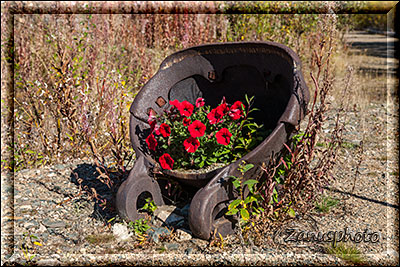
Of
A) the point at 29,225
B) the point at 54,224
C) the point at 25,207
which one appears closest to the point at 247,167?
the point at 54,224

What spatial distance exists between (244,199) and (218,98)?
3.75 feet

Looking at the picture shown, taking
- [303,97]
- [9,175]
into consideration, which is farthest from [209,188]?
[9,175]

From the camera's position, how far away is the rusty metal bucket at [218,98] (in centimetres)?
249

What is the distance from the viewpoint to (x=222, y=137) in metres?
2.73

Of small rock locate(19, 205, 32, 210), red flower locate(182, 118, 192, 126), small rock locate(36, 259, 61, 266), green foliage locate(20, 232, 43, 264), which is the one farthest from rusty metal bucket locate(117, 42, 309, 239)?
small rock locate(19, 205, 32, 210)

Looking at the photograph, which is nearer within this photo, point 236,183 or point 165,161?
point 236,183

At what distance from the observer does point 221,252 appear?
8.23 ft

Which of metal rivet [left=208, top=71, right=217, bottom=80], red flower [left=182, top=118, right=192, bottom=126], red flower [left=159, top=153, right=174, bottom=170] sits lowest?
red flower [left=159, top=153, right=174, bottom=170]

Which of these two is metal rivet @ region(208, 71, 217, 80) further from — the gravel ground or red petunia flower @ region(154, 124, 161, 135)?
the gravel ground

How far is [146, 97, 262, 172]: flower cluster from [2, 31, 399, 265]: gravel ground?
1.93ft

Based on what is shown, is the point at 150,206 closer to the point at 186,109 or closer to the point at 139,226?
the point at 139,226

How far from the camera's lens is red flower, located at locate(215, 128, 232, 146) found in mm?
2723

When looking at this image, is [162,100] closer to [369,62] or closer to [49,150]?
[49,150]

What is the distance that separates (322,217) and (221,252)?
89 cm
